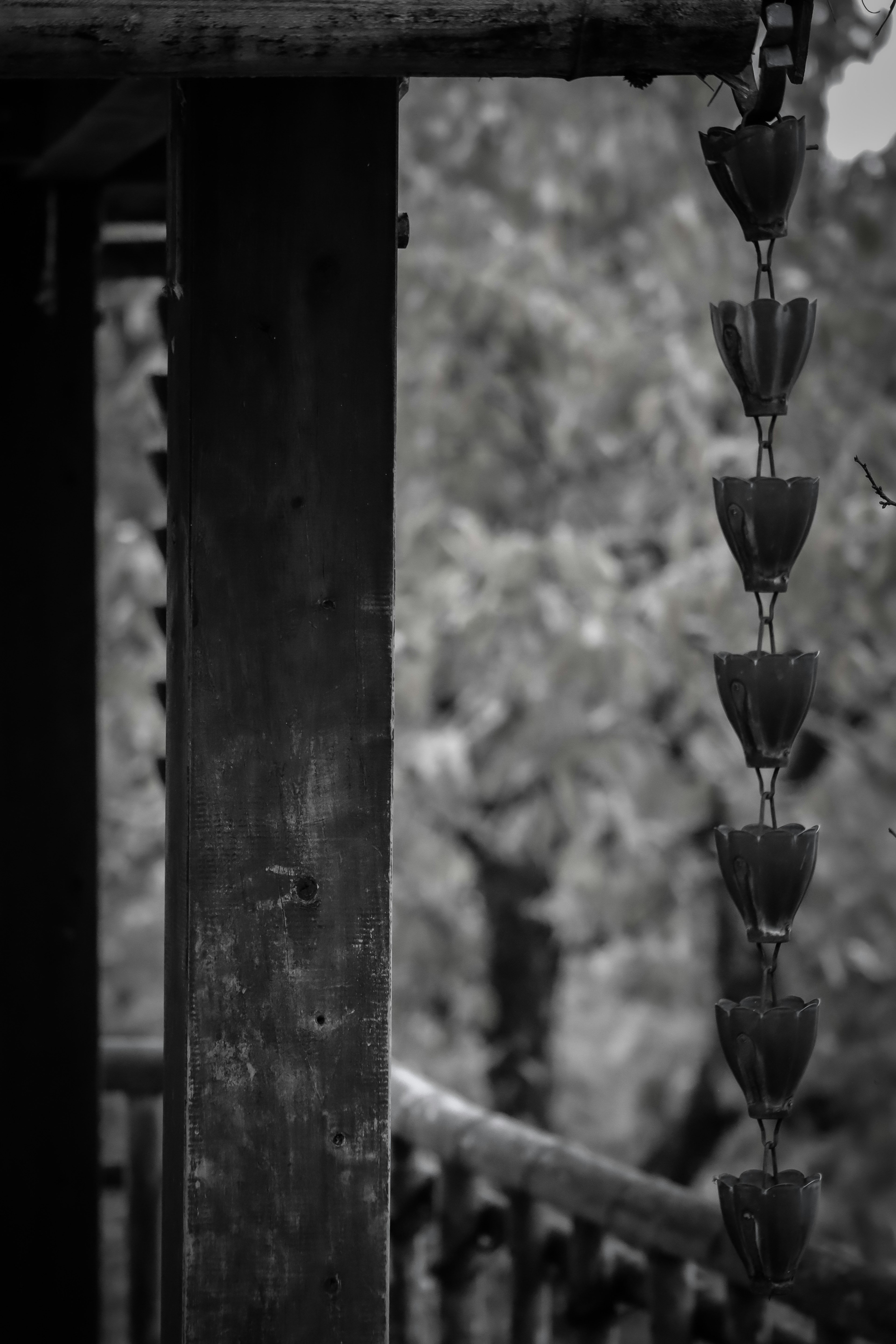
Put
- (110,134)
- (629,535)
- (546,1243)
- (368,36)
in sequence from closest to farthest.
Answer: (368,36) < (110,134) < (546,1243) < (629,535)

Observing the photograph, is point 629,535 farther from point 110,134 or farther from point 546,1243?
point 110,134

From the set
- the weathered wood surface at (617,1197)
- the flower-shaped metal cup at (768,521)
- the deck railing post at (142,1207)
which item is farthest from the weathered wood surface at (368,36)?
the deck railing post at (142,1207)

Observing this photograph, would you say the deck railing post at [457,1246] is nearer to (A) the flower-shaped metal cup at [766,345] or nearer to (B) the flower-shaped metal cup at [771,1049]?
(B) the flower-shaped metal cup at [771,1049]

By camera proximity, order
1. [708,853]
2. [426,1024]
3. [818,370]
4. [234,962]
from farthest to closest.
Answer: [426,1024] → [708,853] → [818,370] → [234,962]

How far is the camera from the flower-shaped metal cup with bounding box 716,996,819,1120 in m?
1.25

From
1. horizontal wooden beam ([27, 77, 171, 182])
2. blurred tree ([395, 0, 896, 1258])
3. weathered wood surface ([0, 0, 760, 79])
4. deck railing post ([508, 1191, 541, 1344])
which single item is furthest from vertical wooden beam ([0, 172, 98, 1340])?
blurred tree ([395, 0, 896, 1258])

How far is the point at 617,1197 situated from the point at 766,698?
1090 millimetres

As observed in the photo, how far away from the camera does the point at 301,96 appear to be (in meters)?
1.26

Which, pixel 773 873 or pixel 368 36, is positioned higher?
pixel 368 36

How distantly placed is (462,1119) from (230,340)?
1.58 m

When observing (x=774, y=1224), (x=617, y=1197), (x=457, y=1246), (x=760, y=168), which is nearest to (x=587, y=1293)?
(x=617, y=1197)

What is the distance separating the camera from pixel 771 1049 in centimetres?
125

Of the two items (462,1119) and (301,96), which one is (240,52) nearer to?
(301,96)

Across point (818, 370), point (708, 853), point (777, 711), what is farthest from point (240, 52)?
point (708, 853)
